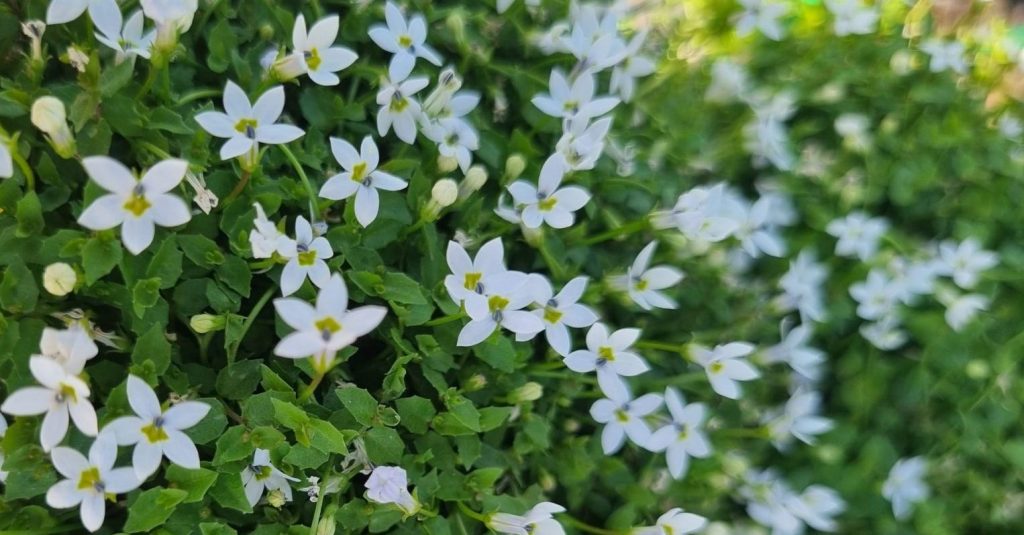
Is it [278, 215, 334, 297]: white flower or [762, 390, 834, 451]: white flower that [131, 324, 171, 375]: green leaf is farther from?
[762, 390, 834, 451]: white flower

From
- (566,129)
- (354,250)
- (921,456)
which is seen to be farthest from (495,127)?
(921,456)

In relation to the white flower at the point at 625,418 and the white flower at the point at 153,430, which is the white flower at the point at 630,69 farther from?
the white flower at the point at 153,430

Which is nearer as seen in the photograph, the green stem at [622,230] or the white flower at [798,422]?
the green stem at [622,230]

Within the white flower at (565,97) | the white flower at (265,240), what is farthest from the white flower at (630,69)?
the white flower at (265,240)

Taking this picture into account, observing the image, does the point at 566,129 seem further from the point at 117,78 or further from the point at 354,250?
the point at 117,78

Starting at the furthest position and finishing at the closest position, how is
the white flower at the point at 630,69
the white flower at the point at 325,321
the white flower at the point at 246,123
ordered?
1. the white flower at the point at 630,69
2. the white flower at the point at 246,123
3. the white flower at the point at 325,321

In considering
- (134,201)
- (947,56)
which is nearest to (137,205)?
(134,201)
